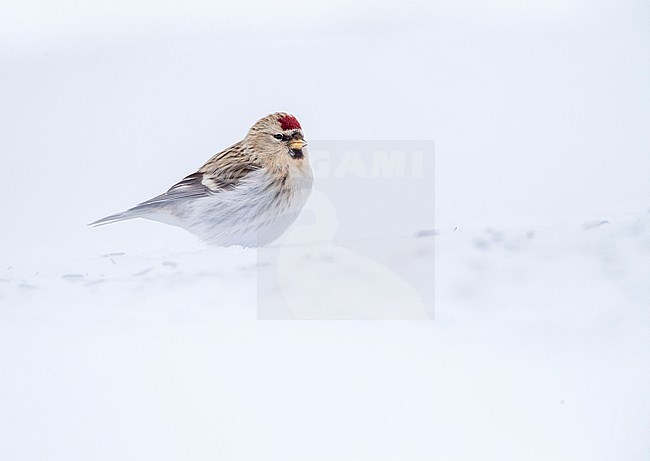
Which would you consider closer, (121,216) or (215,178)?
(215,178)

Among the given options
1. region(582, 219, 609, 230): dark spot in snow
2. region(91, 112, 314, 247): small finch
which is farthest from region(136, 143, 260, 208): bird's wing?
region(582, 219, 609, 230): dark spot in snow

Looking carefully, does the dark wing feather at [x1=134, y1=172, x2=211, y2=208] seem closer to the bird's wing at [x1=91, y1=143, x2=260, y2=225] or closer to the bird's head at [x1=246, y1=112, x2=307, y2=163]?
the bird's wing at [x1=91, y1=143, x2=260, y2=225]

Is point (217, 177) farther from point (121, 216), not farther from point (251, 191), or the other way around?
point (121, 216)

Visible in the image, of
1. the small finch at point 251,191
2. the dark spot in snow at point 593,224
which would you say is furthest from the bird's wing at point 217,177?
the dark spot in snow at point 593,224

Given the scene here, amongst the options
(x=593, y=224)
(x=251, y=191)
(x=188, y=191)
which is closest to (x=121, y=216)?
(x=188, y=191)

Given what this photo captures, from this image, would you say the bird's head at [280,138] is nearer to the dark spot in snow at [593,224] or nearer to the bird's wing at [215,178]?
the bird's wing at [215,178]

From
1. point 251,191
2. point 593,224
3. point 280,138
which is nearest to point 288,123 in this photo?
point 280,138

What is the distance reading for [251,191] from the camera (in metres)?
1.22

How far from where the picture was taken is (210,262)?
1.24m

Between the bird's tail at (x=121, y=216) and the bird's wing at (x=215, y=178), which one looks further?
the bird's tail at (x=121, y=216)

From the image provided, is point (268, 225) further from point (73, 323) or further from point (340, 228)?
point (73, 323)

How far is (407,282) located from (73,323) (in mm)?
532

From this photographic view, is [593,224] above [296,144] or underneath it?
underneath

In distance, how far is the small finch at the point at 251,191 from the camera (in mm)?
1228
